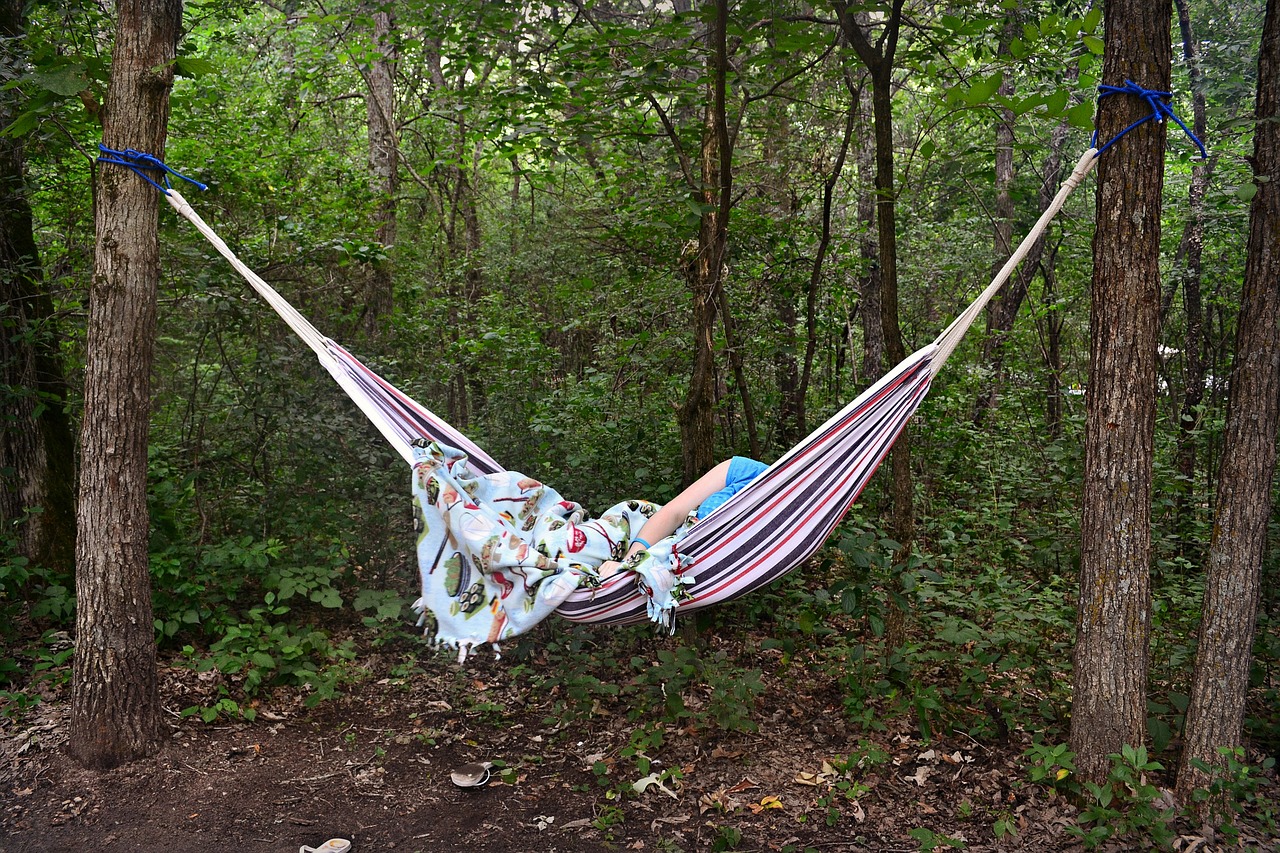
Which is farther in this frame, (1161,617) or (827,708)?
(1161,617)

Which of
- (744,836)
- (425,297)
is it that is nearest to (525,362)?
(425,297)

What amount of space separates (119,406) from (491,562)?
→ 108 cm

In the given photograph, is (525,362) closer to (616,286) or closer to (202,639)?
(616,286)

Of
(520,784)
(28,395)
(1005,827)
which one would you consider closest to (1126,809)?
(1005,827)

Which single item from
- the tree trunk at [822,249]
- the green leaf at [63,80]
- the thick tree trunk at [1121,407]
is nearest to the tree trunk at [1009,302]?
the tree trunk at [822,249]

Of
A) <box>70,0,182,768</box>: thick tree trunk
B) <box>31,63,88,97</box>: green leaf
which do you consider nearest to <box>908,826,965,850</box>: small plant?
<box>70,0,182,768</box>: thick tree trunk

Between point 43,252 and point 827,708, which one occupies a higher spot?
point 43,252

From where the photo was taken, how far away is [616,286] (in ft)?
12.8

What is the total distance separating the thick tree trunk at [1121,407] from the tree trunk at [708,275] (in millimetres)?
→ 1154

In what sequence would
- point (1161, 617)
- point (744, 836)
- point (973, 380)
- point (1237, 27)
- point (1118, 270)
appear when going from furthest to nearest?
point (973, 380)
point (1237, 27)
point (1161, 617)
point (744, 836)
point (1118, 270)

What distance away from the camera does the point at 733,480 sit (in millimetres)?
2359

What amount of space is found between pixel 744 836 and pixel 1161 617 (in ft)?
6.00

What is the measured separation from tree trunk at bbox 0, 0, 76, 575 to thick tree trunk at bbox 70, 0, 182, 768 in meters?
0.85

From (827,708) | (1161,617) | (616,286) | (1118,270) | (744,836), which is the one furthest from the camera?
(616,286)
